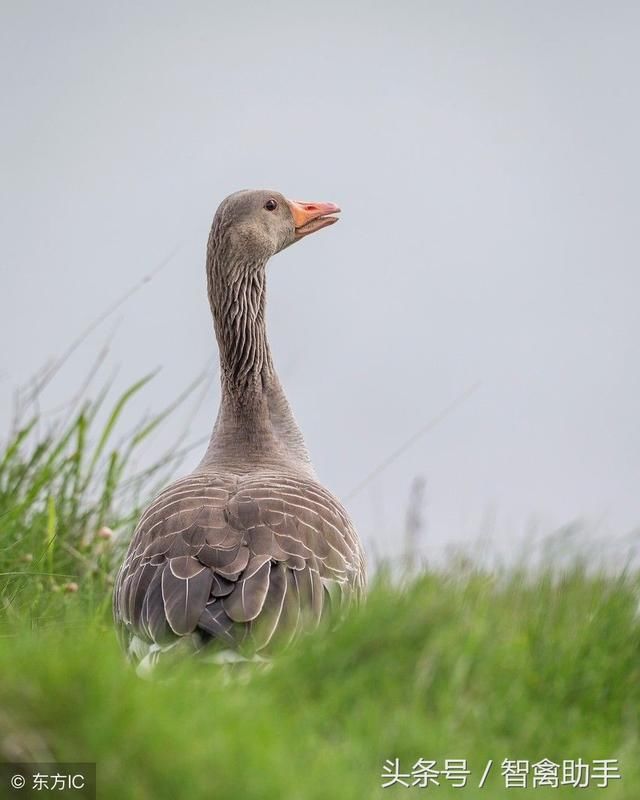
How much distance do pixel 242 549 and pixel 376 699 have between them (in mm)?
1829

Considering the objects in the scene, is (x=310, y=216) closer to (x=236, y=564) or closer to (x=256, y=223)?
(x=256, y=223)

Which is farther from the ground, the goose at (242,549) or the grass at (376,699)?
the goose at (242,549)

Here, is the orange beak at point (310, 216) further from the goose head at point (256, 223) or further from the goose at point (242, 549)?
the goose at point (242, 549)

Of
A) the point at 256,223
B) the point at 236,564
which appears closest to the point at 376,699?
the point at 236,564

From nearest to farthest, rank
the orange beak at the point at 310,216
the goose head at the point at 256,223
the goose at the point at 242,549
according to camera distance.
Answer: the goose at the point at 242,549
the goose head at the point at 256,223
the orange beak at the point at 310,216

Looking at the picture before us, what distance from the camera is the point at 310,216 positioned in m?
9.30

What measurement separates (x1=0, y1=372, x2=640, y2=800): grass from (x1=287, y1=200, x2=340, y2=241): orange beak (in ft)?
13.4

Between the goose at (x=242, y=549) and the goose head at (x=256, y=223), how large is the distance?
2.91ft

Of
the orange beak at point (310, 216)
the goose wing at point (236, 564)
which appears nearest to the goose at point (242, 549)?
the goose wing at point (236, 564)

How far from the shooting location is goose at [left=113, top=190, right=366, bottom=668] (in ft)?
18.8

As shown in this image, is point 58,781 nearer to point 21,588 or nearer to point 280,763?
point 280,763

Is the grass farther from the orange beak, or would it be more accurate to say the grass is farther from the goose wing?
the orange beak

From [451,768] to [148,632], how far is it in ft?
6.76

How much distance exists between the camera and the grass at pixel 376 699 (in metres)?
3.74
